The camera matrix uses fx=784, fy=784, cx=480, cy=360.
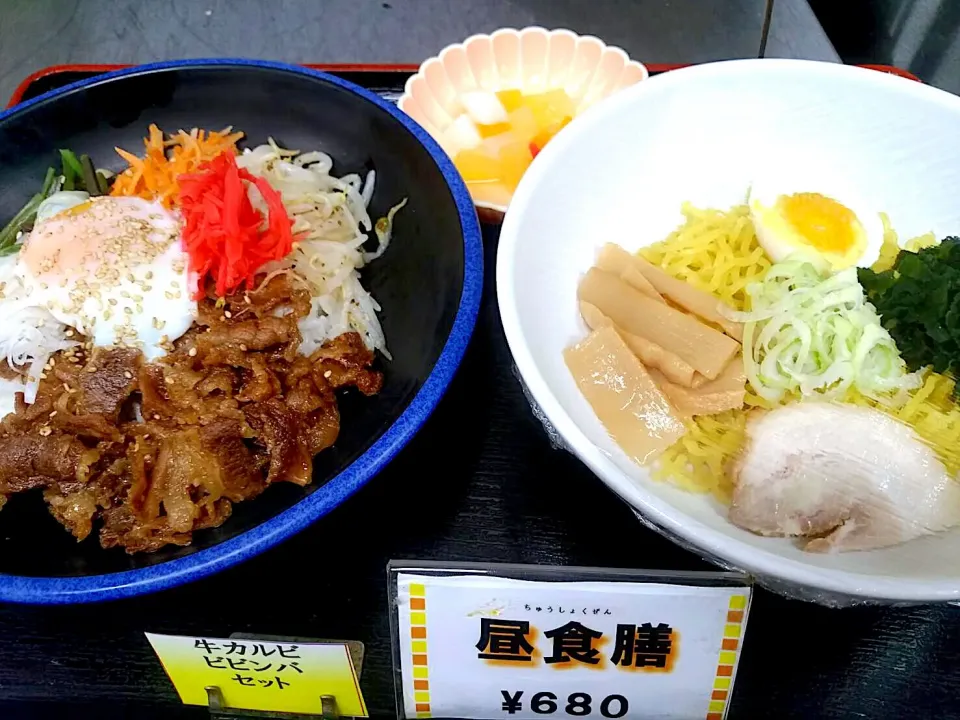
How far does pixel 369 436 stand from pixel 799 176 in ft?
3.83

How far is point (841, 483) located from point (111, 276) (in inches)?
60.8

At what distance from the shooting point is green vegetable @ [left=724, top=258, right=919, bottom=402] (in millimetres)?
1489

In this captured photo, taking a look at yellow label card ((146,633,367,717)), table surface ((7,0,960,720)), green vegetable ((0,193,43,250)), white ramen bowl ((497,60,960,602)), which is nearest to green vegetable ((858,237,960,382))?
white ramen bowl ((497,60,960,602))

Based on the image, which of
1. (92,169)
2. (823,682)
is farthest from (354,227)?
(823,682)

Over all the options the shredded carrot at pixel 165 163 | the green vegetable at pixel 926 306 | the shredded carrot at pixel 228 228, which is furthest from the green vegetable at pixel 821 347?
the shredded carrot at pixel 165 163

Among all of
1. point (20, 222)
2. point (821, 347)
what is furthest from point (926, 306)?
point (20, 222)

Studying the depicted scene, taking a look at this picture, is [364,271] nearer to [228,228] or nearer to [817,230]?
[228,228]

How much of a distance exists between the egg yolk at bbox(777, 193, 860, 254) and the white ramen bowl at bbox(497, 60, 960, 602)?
0.44 feet

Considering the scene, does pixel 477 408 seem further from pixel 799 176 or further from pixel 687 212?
pixel 799 176

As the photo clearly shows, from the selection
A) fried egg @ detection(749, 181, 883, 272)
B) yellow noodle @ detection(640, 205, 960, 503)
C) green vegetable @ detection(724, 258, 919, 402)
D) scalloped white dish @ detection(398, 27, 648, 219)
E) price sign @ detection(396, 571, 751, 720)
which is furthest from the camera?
scalloped white dish @ detection(398, 27, 648, 219)

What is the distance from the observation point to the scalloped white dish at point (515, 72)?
221 cm

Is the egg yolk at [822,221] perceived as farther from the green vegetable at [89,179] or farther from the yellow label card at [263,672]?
the green vegetable at [89,179]

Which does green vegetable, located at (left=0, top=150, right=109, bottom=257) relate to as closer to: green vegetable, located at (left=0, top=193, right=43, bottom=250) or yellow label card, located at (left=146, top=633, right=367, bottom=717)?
green vegetable, located at (left=0, top=193, right=43, bottom=250)

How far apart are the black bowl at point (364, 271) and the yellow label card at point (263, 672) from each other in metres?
0.11
